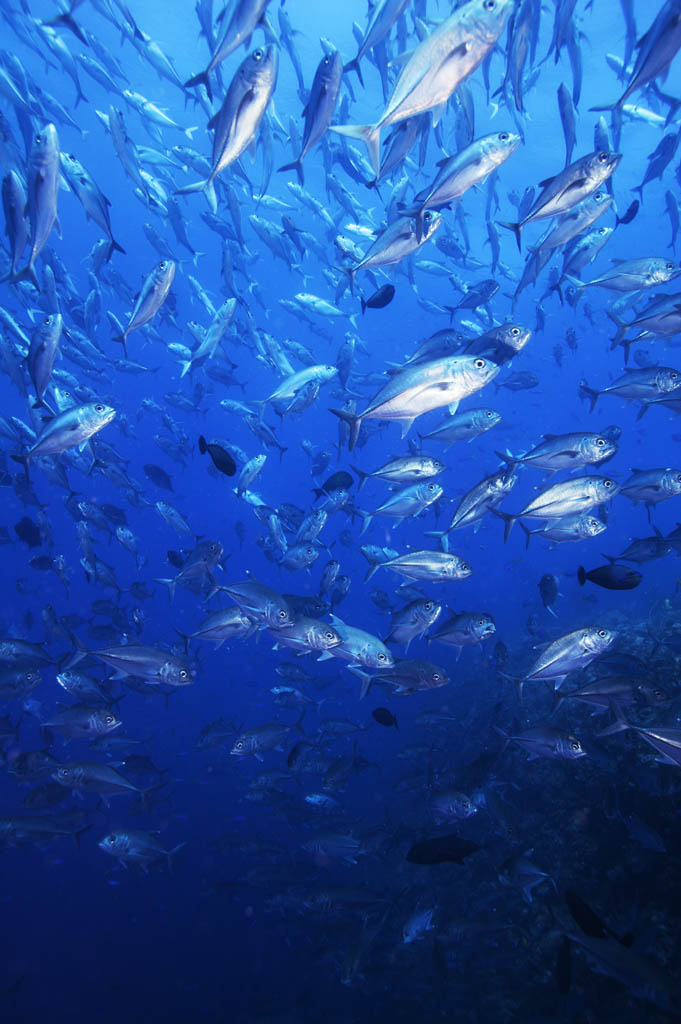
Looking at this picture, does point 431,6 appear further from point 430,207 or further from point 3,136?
point 430,207

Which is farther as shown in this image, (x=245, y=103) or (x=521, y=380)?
(x=521, y=380)

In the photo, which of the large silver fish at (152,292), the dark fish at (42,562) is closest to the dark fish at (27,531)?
the dark fish at (42,562)

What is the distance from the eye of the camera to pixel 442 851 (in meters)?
4.45

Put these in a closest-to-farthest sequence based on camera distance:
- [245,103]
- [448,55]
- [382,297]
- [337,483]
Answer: [448,55] < [245,103] < [382,297] < [337,483]

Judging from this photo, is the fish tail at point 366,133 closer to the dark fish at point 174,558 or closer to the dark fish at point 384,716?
the dark fish at point 384,716

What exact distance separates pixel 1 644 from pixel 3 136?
6943 millimetres

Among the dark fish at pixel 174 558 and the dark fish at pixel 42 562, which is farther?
the dark fish at pixel 42 562

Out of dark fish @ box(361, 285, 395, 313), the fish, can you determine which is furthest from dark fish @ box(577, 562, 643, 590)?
the fish

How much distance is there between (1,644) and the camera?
6289mm

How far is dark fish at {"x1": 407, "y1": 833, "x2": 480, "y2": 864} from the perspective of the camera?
174 inches

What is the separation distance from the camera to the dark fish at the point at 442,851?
4.43 metres

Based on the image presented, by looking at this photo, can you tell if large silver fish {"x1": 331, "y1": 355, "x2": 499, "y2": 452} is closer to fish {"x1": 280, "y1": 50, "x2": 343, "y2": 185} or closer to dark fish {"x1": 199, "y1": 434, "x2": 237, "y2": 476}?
fish {"x1": 280, "y1": 50, "x2": 343, "y2": 185}

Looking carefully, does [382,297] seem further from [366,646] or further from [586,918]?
[586,918]

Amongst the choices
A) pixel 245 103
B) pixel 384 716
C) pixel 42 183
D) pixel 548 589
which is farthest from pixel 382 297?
pixel 384 716
